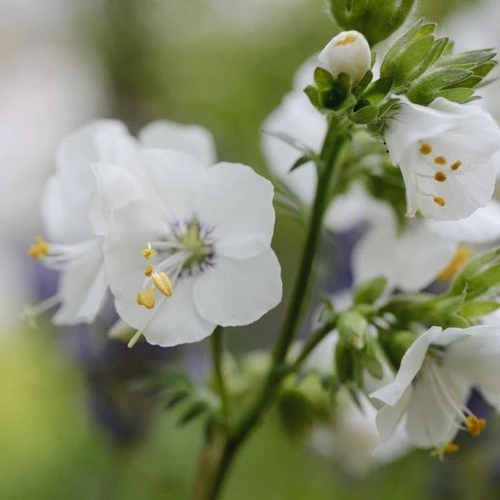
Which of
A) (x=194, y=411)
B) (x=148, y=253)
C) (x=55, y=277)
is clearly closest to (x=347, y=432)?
(x=194, y=411)

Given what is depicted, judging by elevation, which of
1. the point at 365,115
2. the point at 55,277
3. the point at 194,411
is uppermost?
the point at 365,115

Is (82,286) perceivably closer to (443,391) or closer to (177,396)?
(177,396)

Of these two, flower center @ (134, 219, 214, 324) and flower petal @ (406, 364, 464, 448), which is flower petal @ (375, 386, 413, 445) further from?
flower center @ (134, 219, 214, 324)

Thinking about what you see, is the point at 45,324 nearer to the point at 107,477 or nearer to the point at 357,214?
the point at 107,477

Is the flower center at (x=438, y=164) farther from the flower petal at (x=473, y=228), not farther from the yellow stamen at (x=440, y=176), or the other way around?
the flower petal at (x=473, y=228)

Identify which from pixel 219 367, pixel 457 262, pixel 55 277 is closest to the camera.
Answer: pixel 219 367

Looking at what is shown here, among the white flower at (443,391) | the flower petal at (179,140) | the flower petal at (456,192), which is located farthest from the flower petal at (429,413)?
the flower petal at (179,140)
